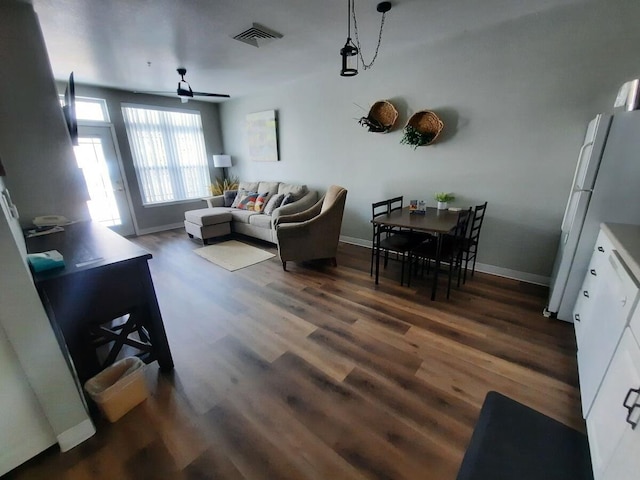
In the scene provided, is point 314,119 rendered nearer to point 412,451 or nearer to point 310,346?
point 310,346

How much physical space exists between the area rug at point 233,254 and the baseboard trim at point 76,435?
2171 mm

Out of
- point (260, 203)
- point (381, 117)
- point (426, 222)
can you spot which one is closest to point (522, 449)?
point (426, 222)

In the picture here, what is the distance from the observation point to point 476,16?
2.46 meters

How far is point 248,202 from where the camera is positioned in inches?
193

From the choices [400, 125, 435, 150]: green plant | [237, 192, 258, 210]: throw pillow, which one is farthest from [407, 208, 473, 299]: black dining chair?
[237, 192, 258, 210]: throw pillow

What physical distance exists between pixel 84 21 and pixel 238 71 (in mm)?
1846

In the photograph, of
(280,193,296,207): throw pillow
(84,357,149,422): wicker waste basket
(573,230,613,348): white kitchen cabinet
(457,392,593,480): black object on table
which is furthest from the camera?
(280,193,296,207): throw pillow

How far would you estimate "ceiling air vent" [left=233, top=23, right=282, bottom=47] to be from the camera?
255cm

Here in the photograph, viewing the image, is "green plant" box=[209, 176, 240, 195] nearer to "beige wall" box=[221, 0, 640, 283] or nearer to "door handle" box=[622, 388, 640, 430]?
"beige wall" box=[221, 0, 640, 283]

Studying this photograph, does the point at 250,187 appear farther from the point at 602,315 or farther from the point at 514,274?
the point at 602,315

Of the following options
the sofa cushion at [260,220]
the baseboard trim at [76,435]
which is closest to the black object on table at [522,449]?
the baseboard trim at [76,435]

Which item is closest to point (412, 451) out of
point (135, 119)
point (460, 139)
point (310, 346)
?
point (310, 346)

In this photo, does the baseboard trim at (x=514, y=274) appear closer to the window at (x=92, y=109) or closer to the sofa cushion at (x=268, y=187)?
the sofa cushion at (x=268, y=187)

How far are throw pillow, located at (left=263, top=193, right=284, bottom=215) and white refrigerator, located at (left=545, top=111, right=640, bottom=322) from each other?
3635 millimetres
